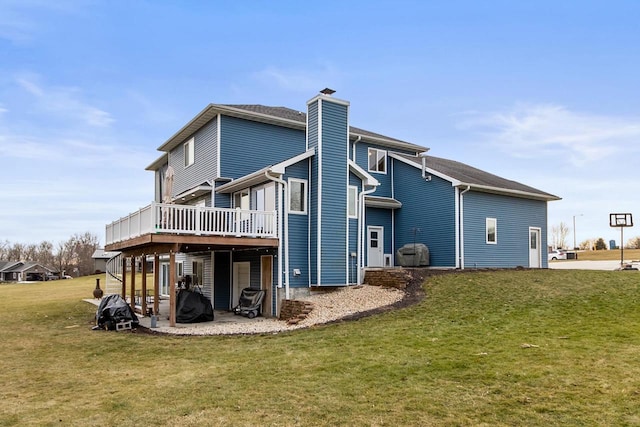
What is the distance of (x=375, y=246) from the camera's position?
21.4 metres

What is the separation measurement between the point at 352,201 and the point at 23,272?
90.1 meters

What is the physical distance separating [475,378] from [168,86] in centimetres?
1680

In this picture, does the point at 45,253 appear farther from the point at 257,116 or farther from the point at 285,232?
the point at 285,232

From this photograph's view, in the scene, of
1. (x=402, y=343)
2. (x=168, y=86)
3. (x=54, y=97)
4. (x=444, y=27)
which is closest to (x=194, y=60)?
(x=168, y=86)

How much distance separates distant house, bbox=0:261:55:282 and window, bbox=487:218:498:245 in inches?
3570

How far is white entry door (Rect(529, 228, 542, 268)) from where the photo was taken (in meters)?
22.4

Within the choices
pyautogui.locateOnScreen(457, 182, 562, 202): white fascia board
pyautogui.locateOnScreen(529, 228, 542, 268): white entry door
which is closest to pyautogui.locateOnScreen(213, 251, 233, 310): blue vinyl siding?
pyautogui.locateOnScreen(457, 182, 562, 202): white fascia board

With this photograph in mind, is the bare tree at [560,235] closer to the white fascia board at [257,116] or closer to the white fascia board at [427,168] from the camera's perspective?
the white fascia board at [427,168]

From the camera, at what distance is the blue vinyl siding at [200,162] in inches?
748

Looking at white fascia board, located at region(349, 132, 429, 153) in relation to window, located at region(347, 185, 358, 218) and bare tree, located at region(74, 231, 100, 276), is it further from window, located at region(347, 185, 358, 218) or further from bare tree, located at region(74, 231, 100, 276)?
bare tree, located at region(74, 231, 100, 276)

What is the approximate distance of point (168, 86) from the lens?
1952 cm

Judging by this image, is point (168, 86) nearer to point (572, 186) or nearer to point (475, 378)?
point (475, 378)

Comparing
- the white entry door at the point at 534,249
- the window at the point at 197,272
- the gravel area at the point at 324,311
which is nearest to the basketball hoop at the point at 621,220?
the white entry door at the point at 534,249

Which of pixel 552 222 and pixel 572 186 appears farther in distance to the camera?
pixel 552 222
